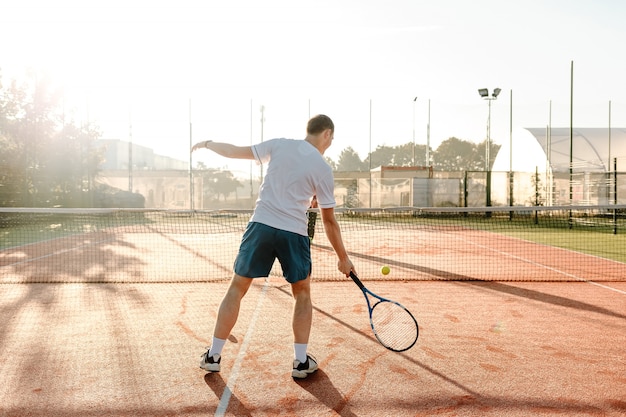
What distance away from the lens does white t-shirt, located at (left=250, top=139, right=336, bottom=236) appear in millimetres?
3258

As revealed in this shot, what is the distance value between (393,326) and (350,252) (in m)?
6.86

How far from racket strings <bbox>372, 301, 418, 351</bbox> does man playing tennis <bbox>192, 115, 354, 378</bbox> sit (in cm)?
83

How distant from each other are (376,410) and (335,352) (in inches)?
41.1

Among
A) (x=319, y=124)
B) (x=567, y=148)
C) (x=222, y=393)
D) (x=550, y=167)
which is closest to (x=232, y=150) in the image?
(x=319, y=124)

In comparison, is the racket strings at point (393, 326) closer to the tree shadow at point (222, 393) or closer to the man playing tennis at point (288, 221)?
the man playing tennis at point (288, 221)

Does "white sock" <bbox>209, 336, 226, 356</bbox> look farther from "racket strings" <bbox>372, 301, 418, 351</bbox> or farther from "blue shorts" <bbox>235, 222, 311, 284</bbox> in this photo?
"racket strings" <bbox>372, 301, 418, 351</bbox>

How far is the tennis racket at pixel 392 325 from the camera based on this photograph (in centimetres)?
396

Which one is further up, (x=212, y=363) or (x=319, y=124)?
(x=319, y=124)

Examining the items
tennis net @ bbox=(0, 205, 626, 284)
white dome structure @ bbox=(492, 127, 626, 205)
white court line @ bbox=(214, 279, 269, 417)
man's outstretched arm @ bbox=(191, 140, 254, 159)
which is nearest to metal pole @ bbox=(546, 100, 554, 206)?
white dome structure @ bbox=(492, 127, 626, 205)

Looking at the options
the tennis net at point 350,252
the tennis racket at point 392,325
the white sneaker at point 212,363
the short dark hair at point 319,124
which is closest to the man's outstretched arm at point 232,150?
the short dark hair at point 319,124

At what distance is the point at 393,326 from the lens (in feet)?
13.7

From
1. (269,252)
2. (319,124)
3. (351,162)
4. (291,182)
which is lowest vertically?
(269,252)

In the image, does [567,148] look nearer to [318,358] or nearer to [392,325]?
[392,325]

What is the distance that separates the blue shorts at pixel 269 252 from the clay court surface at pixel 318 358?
69cm
